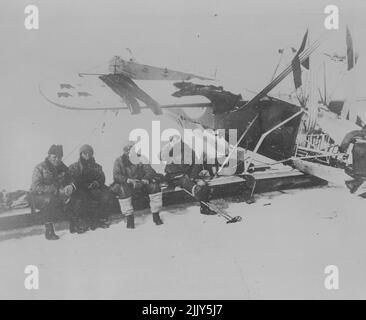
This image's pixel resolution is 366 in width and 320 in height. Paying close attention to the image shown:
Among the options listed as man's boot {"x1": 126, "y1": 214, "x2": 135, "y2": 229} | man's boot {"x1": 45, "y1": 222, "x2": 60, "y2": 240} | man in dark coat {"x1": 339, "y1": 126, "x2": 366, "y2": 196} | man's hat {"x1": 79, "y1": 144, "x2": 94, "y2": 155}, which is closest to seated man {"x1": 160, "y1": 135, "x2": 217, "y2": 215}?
man's boot {"x1": 126, "y1": 214, "x2": 135, "y2": 229}

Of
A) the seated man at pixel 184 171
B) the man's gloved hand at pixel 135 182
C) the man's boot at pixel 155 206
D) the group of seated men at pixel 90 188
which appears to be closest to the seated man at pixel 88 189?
the group of seated men at pixel 90 188

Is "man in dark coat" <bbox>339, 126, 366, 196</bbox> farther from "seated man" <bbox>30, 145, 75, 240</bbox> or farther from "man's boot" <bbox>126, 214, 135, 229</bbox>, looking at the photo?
"seated man" <bbox>30, 145, 75, 240</bbox>

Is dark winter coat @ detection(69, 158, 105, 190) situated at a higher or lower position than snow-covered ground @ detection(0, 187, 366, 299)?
higher

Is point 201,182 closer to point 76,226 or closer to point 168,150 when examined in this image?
point 168,150
